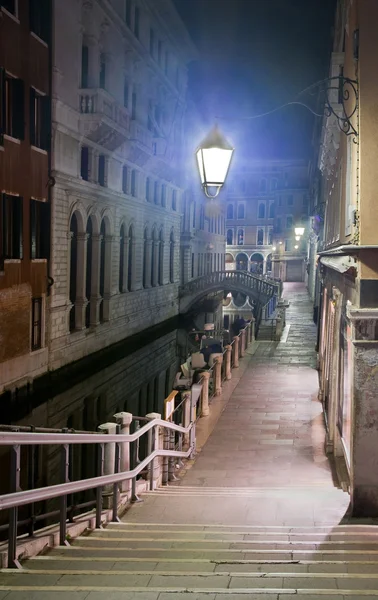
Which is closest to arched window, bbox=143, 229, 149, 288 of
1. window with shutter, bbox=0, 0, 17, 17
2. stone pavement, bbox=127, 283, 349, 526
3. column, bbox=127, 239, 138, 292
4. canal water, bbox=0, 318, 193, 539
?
column, bbox=127, 239, 138, 292

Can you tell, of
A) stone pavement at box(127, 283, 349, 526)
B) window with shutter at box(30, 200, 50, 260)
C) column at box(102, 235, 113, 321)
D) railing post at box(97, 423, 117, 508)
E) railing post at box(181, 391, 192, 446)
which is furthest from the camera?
column at box(102, 235, 113, 321)

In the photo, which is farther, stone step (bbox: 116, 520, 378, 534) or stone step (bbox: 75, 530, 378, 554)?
stone step (bbox: 116, 520, 378, 534)

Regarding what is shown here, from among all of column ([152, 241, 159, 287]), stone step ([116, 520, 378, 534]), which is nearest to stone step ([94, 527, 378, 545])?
stone step ([116, 520, 378, 534])

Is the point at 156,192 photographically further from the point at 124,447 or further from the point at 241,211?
the point at 241,211

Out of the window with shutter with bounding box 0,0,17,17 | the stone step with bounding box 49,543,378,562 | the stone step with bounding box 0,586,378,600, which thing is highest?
the window with shutter with bounding box 0,0,17,17

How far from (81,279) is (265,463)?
572 inches

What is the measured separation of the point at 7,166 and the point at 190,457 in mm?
9623

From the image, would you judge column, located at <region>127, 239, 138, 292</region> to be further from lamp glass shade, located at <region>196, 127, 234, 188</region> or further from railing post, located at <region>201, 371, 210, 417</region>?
lamp glass shade, located at <region>196, 127, 234, 188</region>

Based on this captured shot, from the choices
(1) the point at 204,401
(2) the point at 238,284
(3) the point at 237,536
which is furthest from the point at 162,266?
(3) the point at 237,536

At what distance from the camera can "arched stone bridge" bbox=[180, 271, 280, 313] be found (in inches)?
1665

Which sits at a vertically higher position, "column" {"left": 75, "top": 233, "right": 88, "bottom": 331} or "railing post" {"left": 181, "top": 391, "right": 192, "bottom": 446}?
"column" {"left": 75, "top": 233, "right": 88, "bottom": 331}

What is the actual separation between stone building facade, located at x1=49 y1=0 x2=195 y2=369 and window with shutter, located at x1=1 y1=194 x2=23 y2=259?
2.68 m

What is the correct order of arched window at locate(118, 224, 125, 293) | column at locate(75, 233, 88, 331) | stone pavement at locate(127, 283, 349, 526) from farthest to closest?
1. arched window at locate(118, 224, 125, 293)
2. column at locate(75, 233, 88, 331)
3. stone pavement at locate(127, 283, 349, 526)

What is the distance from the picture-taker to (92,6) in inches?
931
